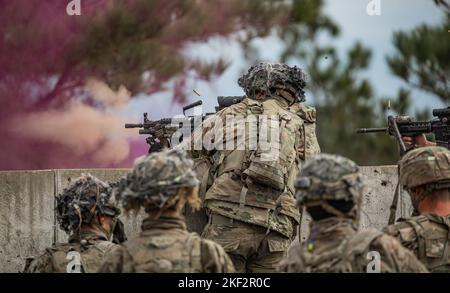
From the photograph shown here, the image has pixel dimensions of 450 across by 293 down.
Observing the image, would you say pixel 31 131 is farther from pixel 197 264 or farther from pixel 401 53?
pixel 197 264

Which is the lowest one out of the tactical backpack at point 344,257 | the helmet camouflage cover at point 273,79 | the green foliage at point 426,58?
the tactical backpack at point 344,257

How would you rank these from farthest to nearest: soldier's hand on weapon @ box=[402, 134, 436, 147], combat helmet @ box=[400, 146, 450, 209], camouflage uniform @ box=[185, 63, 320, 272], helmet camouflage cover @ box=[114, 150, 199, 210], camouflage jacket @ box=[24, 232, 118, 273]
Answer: soldier's hand on weapon @ box=[402, 134, 436, 147], camouflage uniform @ box=[185, 63, 320, 272], camouflage jacket @ box=[24, 232, 118, 273], combat helmet @ box=[400, 146, 450, 209], helmet camouflage cover @ box=[114, 150, 199, 210]

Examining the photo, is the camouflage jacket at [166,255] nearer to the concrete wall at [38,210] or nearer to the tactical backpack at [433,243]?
the tactical backpack at [433,243]

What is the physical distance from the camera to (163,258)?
8188 millimetres

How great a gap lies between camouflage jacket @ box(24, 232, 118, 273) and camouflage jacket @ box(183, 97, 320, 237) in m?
1.34

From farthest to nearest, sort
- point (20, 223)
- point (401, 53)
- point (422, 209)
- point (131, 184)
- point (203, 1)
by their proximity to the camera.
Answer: point (203, 1)
point (401, 53)
point (20, 223)
point (422, 209)
point (131, 184)

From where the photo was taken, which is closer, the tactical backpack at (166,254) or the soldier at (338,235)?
the soldier at (338,235)

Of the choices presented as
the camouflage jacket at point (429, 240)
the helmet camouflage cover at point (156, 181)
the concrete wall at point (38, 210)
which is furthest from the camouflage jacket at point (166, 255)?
the concrete wall at point (38, 210)

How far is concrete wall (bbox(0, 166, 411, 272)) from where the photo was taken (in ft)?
39.9

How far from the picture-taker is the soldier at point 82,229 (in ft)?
31.6

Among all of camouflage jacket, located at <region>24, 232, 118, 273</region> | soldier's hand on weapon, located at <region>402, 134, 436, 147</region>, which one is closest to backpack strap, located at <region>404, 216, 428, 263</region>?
camouflage jacket, located at <region>24, 232, 118, 273</region>

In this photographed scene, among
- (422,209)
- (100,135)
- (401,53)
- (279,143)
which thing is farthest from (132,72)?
(422,209)

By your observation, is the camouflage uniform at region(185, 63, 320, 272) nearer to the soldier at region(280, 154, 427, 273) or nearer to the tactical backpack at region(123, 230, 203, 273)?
the tactical backpack at region(123, 230, 203, 273)

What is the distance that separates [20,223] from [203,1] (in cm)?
1040
